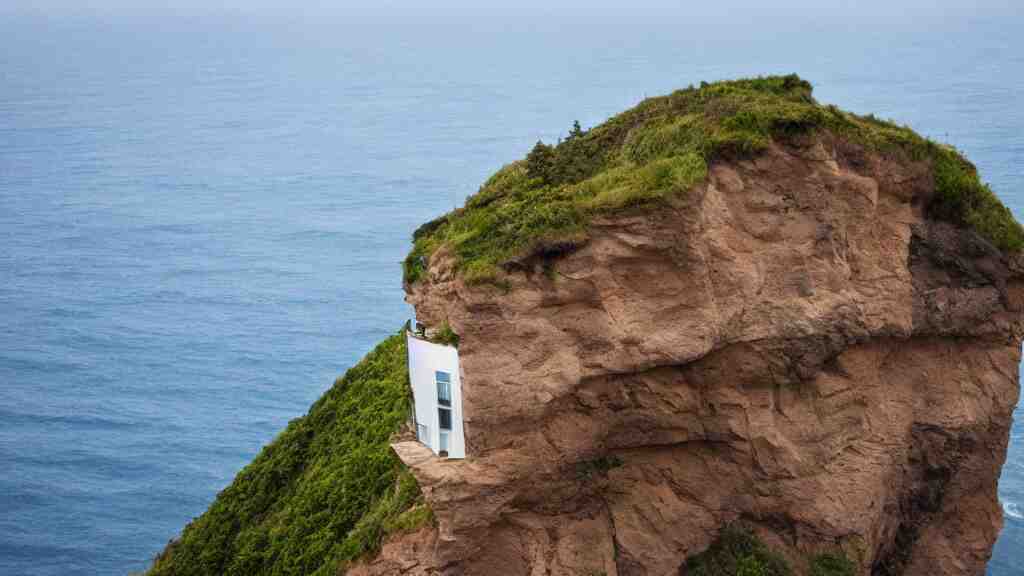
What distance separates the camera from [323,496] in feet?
108

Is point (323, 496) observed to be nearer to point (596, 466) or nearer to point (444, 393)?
point (444, 393)

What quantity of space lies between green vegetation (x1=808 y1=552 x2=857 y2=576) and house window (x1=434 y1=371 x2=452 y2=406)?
278 inches

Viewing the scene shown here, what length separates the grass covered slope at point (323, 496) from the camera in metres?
27.3

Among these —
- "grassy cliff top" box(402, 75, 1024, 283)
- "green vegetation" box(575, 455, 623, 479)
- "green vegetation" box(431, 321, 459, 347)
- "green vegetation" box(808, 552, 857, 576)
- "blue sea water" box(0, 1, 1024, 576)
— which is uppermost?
"blue sea water" box(0, 1, 1024, 576)

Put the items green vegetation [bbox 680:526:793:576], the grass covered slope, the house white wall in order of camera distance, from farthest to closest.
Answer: the grass covered slope → green vegetation [bbox 680:526:793:576] → the house white wall

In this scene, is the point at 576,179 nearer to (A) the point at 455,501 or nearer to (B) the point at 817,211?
(B) the point at 817,211

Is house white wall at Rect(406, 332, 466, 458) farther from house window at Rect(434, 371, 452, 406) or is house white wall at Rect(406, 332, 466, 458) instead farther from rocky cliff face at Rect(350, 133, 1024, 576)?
rocky cliff face at Rect(350, 133, 1024, 576)

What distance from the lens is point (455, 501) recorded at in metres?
22.3

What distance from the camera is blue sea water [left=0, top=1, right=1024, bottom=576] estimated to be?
61250 millimetres

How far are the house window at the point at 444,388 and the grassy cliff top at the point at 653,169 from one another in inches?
69.8

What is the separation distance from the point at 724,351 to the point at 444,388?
4.76 m

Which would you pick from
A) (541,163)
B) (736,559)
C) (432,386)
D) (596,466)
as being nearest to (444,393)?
(432,386)

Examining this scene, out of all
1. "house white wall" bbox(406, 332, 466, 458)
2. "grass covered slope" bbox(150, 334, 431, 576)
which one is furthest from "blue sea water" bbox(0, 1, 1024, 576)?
"house white wall" bbox(406, 332, 466, 458)

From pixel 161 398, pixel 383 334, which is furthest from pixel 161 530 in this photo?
pixel 383 334
